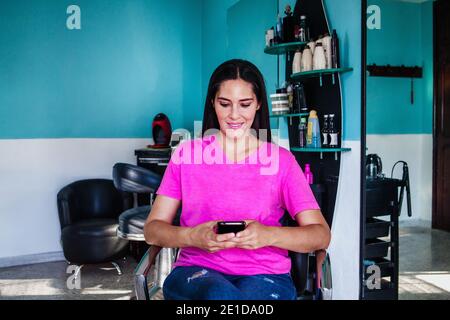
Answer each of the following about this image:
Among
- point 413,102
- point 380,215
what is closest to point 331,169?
point 380,215

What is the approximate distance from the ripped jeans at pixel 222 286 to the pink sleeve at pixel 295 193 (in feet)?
0.70

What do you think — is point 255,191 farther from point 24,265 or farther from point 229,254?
point 24,265

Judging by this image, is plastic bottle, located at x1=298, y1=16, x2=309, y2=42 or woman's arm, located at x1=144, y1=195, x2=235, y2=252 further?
plastic bottle, located at x1=298, y1=16, x2=309, y2=42

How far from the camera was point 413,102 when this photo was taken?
2.20 m

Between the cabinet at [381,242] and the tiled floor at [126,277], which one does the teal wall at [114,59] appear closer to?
the tiled floor at [126,277]

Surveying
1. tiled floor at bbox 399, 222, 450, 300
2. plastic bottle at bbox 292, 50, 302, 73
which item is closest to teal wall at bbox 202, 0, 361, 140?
plastic bottle at bbox 292, 50, 302, 73

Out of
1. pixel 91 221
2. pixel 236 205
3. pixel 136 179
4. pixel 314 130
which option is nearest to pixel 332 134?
pixel 314 130

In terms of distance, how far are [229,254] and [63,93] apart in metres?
3.17

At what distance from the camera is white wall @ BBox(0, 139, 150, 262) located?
3.88 m

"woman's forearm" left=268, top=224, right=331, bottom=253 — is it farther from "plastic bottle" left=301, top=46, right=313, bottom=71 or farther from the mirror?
"plastic bottle" left=301, top=46, right=313, bottom=71

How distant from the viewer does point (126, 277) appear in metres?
3.49

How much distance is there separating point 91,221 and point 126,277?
548 millimetres

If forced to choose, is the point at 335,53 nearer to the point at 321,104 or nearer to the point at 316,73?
the point at 316,73

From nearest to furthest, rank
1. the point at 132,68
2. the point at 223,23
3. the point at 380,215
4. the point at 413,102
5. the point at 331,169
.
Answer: the point at 413,102, the point at 380,215, the point at 331,169, the point at 223,23, the point at 132,68
